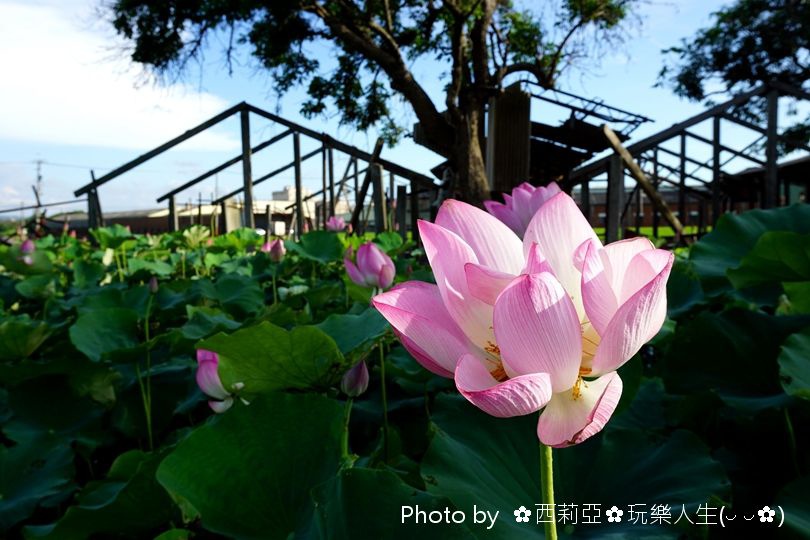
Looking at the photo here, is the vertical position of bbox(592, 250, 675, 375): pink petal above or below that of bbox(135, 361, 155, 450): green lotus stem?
above

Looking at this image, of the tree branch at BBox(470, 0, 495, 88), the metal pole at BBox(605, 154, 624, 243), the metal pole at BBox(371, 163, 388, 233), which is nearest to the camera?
the metal pole at BBox(605, 154, 624, 243)

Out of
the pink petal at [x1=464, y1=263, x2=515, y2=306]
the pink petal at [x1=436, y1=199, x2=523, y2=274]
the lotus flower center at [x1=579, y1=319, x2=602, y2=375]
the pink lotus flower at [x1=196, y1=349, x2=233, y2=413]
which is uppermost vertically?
the pink petal at [x1=436, y1=199, x2=523, y2=274]

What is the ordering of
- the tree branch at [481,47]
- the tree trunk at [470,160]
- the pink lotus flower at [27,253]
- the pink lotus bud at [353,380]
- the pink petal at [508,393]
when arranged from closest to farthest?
1. the pink petal at [508,393]
2. the pink lotus bud at [353,380]
3. the pink lotus flower at [27,253]
4. the tree trunk at [470,160]
5. the tree branch at [481,47]

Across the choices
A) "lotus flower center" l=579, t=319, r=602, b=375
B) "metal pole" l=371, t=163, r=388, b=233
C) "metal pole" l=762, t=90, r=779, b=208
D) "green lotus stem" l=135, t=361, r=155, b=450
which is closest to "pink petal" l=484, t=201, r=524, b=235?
"lotus flower center" l=579, t=319, r=602, b=375

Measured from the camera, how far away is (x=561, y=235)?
330mm

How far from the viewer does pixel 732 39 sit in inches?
507

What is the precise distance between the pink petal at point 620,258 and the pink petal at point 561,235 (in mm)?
26

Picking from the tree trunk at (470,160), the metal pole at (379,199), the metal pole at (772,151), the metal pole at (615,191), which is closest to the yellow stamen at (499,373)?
the metal pole at (615,191)

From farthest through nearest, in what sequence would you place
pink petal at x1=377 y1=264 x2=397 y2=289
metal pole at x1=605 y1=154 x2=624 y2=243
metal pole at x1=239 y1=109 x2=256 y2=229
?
metal pole at x1=239 y1=109 x2=256 y2=229
metal pole at x1=605 y1=154 x2=624 y2=243
pink petal at x1=377 y1=264 x2=397 y2=289

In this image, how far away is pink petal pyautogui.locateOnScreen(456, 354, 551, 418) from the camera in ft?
0.84

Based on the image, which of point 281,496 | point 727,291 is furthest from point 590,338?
point 727,291

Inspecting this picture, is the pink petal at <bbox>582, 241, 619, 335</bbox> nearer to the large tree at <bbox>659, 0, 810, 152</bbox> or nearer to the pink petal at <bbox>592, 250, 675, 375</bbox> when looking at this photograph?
the pink petal at <bbox>592, 250, 675, 375</bbox>

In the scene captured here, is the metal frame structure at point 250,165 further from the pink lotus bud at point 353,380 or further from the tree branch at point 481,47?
the pink lotus bud at point 353,380

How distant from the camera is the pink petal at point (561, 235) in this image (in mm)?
328
